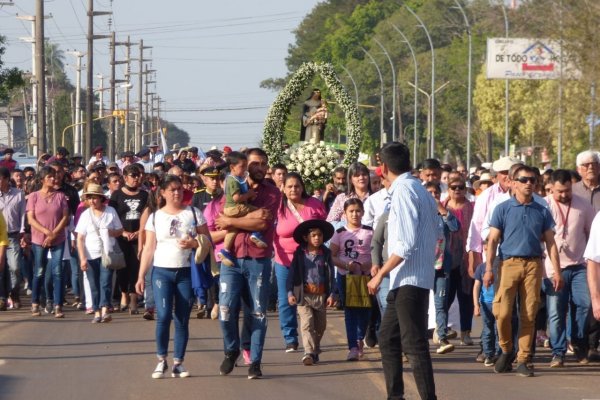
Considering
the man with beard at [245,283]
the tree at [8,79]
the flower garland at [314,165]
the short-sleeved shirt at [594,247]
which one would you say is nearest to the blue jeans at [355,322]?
the man with beard at [245,283]

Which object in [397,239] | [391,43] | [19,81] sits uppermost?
[391,43]

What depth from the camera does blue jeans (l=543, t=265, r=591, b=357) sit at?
552 inches

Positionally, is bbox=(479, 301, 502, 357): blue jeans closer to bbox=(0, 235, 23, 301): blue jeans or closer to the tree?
bbox=(0, 235, 23, 301): blue jeans

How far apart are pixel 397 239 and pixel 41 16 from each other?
32308 millimetres

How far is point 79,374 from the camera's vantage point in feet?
43.0

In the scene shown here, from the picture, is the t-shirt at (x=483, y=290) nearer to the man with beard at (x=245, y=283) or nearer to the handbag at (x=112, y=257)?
the man with beard at (x=245, y=283)

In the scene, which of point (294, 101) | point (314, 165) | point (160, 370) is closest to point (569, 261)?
point (160, 370)

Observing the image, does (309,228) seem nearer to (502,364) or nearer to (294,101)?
(502,364)

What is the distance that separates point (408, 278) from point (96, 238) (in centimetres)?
905

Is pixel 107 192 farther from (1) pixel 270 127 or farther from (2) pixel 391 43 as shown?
(2) pixel 391 43

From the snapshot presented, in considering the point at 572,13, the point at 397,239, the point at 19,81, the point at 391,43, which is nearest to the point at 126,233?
the point at 397,239

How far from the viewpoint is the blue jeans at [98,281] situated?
61.5 feet

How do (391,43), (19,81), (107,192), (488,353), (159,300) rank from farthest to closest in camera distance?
(391,43) → (19,81) → (107,192) → (488,353) → (159,300)

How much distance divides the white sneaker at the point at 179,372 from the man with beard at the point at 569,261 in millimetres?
3591
